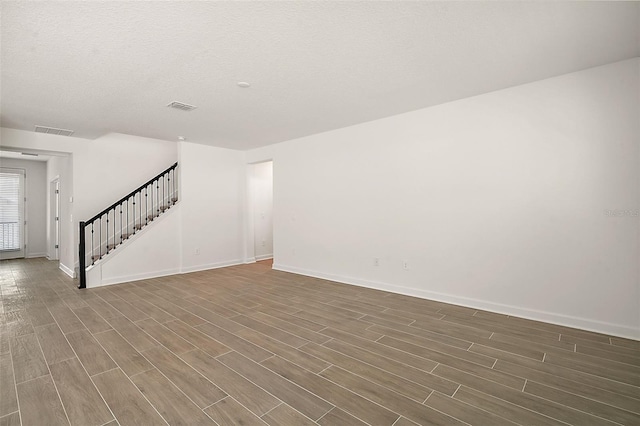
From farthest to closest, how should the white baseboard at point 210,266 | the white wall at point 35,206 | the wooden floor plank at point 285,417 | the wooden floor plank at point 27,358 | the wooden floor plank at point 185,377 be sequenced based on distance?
the white wall at point 35,206, the white baseboard at point 210,266, the wooden floor plank at point 27,358, the wooden floor plank at point 185,377, the wooden floor plank at point 285,417

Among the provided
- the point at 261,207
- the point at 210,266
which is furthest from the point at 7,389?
the point at 261,207

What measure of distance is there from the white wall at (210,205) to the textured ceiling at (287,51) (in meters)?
2.21

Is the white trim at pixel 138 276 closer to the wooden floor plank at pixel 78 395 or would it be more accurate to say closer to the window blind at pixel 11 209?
the wooden floor plank at pixel 78 395

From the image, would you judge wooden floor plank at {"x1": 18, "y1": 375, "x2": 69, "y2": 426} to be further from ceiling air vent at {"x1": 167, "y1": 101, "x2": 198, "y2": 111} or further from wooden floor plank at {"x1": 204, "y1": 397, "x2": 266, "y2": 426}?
ceiling air vent at {"x1": 167, "y1": 101, "x2": 198, "y2": 111}

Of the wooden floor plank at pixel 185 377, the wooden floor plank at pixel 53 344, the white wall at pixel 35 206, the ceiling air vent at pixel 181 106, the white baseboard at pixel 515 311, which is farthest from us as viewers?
the white wall at pixel 35 206

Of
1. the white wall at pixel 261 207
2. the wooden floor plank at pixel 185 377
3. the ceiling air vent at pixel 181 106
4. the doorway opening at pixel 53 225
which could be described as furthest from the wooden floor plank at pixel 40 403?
the doorway opening at pixel 53 225

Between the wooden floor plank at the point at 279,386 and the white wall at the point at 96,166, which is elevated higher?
the white wall at the point at 96,166

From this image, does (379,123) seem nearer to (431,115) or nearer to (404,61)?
Answer: (431,115)

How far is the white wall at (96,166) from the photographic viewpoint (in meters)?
5.68

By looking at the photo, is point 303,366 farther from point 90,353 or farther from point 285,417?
point 90,353

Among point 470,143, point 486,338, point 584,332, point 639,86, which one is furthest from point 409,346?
point 639,86

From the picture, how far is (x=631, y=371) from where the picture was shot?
234 cm

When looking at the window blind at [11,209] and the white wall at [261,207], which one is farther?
the window blind at [11,209]

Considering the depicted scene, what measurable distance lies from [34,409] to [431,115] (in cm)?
504
